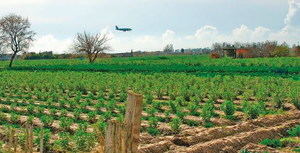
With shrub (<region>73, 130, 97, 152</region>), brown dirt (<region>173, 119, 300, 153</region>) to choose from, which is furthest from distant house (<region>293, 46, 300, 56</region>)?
shrub (<region>73, 130, 97, 152</region>)

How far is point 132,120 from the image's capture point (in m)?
5.56

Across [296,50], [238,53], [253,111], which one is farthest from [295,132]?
[296,50]

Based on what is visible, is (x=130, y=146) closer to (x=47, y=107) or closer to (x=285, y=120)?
(x=285, y=120)

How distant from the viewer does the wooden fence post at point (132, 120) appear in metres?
5.46

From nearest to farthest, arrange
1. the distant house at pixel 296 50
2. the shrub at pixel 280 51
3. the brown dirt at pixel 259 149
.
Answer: the brown dirt at pixel 259 149 → the distant house at pixel 296 50 → the shrub at pixel 280 51

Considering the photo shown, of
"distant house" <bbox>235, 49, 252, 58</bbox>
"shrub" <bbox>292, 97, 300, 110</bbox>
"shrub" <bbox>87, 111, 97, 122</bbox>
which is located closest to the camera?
"shrub" <bbox>87, 111, 97, 122</bbox>

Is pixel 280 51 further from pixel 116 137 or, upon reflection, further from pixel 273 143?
pixel 116 137

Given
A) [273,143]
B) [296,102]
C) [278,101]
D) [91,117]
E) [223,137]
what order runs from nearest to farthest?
[273,143] → [223,137] → [91,117] → [296,102] → [278,101]

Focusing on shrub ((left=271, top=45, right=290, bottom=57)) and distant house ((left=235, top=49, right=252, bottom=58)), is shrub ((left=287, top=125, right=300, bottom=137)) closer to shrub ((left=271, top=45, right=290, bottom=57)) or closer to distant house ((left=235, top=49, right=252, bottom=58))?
distant house ((left=235, top=49, right=252, bottom=58))

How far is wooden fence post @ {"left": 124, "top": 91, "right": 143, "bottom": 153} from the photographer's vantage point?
17.9 feet

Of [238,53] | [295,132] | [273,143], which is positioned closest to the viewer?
[273,143]

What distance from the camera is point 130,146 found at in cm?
566

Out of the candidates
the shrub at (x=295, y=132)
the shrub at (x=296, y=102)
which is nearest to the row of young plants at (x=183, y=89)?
the shrub at (x=296, y=102)

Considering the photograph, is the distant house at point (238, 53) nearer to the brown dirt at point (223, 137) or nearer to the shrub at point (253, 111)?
the shrub at point (253, 111)
